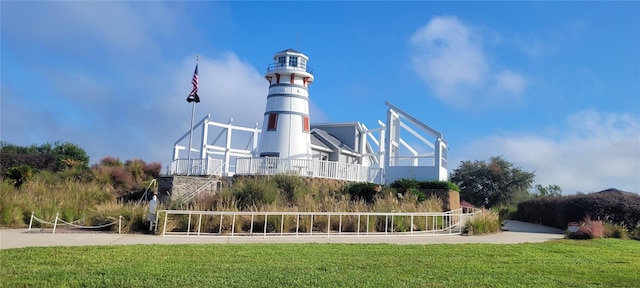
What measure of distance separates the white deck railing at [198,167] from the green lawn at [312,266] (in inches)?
610

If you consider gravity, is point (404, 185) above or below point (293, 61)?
below

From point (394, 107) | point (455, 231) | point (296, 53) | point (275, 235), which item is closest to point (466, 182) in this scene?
point (394, 107)

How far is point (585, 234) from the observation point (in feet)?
49.0

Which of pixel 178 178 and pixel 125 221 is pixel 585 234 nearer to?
pixel 125 221

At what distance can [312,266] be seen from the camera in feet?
27.6

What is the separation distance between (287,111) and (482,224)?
52.9 ft

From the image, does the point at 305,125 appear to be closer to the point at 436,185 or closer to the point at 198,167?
the point at 198,167

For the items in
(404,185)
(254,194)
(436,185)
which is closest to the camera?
(254,194)

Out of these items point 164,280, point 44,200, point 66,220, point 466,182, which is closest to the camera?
point 164,280

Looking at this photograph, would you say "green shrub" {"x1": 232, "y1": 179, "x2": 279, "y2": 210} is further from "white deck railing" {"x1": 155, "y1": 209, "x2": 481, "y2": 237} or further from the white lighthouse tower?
the white lighthouse tower

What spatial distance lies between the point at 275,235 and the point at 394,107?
16.1 m

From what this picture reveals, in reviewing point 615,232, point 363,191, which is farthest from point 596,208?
point 363,191

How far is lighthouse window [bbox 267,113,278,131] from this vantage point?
3027cm

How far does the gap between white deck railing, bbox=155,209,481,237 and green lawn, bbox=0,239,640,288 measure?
10.5ft
